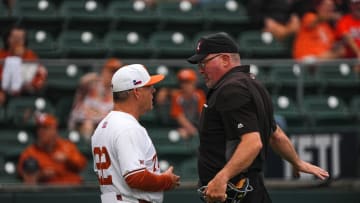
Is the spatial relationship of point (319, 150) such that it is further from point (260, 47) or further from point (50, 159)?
point (50, 159)

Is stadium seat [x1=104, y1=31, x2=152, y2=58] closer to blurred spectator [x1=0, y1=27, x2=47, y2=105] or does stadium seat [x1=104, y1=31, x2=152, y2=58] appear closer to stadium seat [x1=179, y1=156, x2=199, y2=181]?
blurred spectator [x1=0, y1=27, x2=47, y2=105]

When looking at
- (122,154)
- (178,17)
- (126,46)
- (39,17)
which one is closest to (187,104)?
(126,46)

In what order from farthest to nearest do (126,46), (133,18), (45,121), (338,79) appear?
(133,18) < (126,46) < (338,79) < (45,121)

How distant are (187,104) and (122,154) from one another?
4.58 metres

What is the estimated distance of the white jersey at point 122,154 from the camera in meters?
6.03

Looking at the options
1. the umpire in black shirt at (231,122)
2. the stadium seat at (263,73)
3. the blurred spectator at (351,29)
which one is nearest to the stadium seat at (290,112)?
the stadium seat at (263,73)

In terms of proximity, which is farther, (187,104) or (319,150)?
(187,104)

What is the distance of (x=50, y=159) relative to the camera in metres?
10.2

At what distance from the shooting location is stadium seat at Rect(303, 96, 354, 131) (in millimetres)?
10867

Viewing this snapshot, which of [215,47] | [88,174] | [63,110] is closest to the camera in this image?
[215,47]

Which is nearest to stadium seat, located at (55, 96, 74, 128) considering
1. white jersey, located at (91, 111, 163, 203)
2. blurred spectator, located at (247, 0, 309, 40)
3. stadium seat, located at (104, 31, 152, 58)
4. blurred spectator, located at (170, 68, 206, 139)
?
blurred spectator, located at (170, 68, 206, 139)

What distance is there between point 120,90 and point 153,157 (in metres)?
0.53

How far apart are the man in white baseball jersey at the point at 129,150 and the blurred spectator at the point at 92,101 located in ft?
13.1

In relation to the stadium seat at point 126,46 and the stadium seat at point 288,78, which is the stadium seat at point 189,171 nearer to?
the stadium seat at point 288,78
